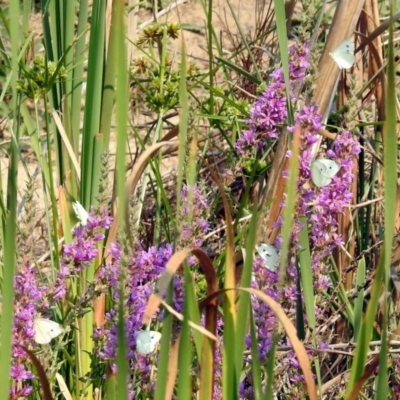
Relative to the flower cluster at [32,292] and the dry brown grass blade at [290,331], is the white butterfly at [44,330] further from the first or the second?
the dry brown grass blade at [290,331]

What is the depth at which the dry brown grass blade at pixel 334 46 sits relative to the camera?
4.92 ft

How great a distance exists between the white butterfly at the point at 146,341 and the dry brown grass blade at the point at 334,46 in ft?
2.04

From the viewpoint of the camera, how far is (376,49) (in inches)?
66.0

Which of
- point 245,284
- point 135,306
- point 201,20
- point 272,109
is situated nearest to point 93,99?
point 272,109

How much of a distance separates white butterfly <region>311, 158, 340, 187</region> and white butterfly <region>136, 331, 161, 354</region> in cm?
26

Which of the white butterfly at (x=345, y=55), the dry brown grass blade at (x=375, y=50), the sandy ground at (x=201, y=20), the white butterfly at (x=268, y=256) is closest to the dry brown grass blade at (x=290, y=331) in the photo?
the white butterfly at (x=268, y=256)

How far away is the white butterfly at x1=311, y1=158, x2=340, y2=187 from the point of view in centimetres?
104

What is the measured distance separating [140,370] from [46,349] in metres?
0.11

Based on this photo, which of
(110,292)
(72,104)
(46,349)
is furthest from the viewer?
(72,104)

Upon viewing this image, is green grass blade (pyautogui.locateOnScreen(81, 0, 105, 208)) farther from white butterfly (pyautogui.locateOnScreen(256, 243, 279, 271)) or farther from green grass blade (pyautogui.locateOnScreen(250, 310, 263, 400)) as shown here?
green grass blade (pyautogui.locateOnScreen(250, 310, 263, 400))

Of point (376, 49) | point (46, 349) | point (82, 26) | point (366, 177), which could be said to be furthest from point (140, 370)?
point (366, 177)

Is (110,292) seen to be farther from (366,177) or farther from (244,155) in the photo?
(366,177)

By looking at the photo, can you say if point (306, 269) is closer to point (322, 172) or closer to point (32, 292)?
point (322, 172)

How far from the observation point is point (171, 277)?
808 millimetres
